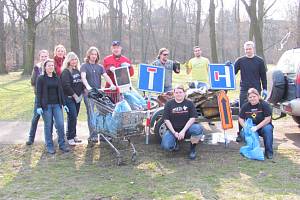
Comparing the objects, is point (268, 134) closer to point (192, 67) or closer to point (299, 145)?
point (299, 145)

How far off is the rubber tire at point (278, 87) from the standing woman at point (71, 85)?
3.77m

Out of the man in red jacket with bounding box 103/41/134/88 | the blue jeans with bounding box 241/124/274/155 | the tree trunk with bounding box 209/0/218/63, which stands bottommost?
the blue jeans with bounding box 241/124/274/155

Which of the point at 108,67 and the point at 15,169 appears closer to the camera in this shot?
the point at 15,169

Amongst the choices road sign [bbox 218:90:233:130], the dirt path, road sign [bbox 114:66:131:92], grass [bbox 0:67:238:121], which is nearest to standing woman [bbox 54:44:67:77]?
road sign [bbox 114:66:131:92]

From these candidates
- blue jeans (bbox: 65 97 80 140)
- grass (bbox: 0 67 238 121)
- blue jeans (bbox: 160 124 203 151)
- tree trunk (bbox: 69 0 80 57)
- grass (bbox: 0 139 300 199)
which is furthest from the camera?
tree trunk (bbox: 69 0 80 57)

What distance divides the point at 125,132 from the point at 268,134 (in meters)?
2.36

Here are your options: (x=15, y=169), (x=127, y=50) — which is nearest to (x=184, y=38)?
(x=127, y=50)

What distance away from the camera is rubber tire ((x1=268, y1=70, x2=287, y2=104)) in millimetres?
8586

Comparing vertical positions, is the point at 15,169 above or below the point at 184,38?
below

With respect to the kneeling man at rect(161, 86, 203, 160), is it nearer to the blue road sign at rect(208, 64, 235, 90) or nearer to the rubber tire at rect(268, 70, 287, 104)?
the blue road sign at rect(208, 64, 235, 90)

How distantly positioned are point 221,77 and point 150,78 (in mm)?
1314

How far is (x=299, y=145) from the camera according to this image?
823cm

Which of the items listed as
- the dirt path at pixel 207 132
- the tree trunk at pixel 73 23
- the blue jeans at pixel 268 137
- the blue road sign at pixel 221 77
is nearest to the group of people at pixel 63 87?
the dirt path at pixel 207 132

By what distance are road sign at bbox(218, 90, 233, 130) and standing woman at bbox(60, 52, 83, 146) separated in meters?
2.51
